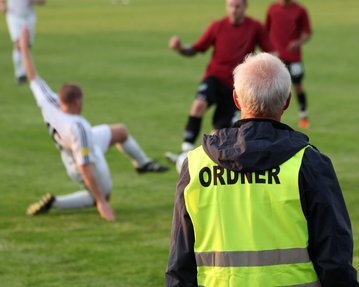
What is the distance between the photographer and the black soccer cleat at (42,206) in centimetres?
1066

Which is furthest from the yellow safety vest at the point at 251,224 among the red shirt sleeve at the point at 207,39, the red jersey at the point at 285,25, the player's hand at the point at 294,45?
the red jersey at the point at 285,25

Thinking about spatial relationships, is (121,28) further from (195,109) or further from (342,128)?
(195,109)

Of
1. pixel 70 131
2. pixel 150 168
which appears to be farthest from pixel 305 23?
pixel 70 131

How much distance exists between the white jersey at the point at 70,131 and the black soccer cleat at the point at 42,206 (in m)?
0.44

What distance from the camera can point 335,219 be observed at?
4324 mm

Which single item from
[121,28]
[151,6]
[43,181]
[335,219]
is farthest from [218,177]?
[151,6]

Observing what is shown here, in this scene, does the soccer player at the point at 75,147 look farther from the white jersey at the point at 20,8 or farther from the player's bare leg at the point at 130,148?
the white jersey at the point at 20,8

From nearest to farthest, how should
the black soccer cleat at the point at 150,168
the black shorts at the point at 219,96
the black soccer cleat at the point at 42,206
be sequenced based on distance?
the black soccer cleat at the point at 42,206, the black soccer cleat at the point at 150,168, the black shorts at the point at 219,96

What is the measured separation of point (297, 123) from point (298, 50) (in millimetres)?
1317

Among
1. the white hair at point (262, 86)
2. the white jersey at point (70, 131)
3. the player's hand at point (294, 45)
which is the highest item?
the white hair at point (262, 86)

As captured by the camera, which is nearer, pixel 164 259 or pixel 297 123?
pixel 164 259

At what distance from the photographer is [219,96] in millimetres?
13203

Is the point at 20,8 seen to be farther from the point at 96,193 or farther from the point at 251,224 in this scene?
the point at 251,224

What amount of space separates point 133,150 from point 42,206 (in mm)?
1514
